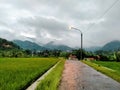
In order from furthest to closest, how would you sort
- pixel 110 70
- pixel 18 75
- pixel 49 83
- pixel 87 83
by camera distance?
pixel 110 70
pixel 18 75
pixel 87 83
pixel 49 83

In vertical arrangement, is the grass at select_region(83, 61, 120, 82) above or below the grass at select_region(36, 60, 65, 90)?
above

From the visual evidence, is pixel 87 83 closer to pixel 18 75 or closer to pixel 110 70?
pixel 18 75

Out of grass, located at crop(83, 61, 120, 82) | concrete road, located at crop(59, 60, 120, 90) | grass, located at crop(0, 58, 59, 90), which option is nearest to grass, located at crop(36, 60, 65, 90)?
concrete road, located at crop(59, 60, 120, 90)

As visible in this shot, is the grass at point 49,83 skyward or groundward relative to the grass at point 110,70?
groundward

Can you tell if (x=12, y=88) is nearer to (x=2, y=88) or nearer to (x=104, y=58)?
(x=2, y=88)

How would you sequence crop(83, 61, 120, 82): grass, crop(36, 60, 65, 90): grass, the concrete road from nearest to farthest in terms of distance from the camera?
crop(36, 60, 65, 90): grass
the concrete road
crop(83, 61, 120, 82): grass

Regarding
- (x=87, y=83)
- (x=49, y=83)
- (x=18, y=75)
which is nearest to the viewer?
(x=49, y=83)

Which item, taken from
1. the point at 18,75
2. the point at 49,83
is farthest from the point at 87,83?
the point at 18,75

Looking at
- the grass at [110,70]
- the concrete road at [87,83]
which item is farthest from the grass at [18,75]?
the grass at [110,70]

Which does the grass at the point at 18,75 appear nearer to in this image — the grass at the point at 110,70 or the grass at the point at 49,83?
the grass at the point at 49,83

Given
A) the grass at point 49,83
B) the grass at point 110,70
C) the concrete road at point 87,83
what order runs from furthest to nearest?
1. the grass at point 110,70
2. the concrete road at point 87,83
3. the grass at point 49,83

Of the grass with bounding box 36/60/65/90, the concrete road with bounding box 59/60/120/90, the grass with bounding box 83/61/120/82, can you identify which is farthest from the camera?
the grass with bounding box 83/61/120/82

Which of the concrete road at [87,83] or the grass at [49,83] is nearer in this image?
the grass at [49,83]

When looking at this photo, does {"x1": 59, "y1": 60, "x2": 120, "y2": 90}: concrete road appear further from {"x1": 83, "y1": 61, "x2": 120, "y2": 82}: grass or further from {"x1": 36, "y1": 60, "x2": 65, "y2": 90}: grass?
{"x1": 83, "y1": 61, "x2": 120, "y2": 82}: grass
